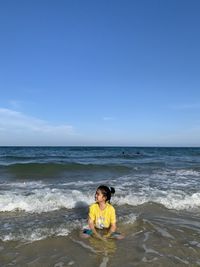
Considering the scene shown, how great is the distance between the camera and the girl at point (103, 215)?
6.41m

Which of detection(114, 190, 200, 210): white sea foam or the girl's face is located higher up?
the girl's face

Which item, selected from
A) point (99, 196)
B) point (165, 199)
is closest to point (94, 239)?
point (99, 196)

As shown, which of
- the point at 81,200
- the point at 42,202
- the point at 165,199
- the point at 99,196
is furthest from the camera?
the point at 165,199

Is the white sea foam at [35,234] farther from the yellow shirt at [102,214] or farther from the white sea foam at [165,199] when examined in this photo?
the white sea foam at [165,199]

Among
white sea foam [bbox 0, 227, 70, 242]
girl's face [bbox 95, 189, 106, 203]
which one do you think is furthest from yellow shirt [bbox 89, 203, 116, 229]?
white sea foam [bbox 0, 227, 70, 242]

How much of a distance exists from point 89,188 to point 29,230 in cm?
588

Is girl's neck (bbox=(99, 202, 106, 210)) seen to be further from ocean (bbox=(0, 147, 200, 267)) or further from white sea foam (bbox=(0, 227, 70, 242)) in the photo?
white sea foam (bbox=(0, 227, 70, 242))

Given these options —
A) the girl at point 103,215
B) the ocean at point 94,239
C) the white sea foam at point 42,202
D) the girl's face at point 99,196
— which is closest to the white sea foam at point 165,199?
the ocean at point 94,239

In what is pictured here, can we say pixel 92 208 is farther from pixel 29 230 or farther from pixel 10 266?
pixel 10 266

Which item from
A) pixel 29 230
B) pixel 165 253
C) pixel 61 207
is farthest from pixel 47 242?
pixel 61 207

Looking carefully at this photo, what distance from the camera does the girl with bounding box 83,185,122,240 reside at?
6.41m

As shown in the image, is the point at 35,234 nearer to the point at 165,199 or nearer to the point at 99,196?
the point at 99,196

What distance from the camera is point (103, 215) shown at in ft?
21.6

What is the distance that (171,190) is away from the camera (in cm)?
1216
